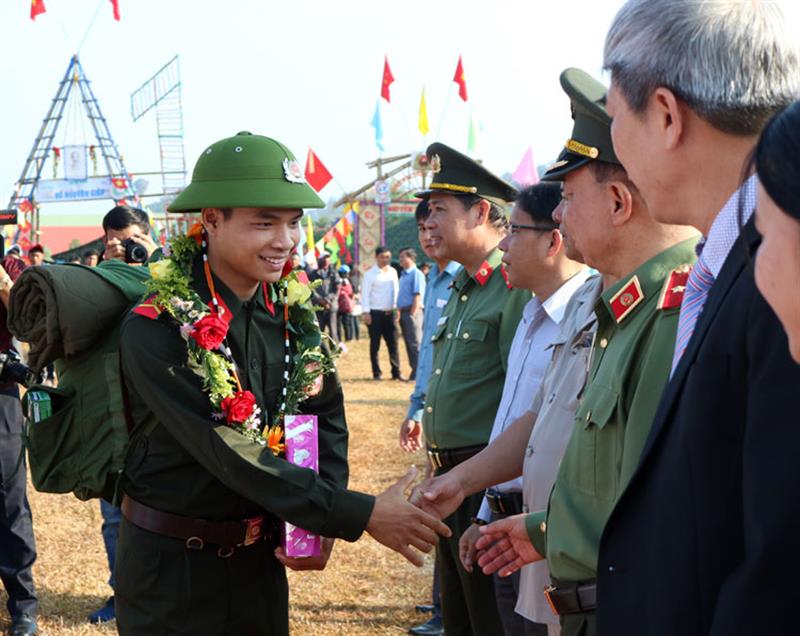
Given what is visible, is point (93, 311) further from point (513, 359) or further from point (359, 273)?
point (359, 273)

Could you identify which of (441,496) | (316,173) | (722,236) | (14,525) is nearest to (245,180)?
(441,496)

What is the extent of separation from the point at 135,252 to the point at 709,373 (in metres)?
4.20

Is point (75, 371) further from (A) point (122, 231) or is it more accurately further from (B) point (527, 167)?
(B) point (527, 167)

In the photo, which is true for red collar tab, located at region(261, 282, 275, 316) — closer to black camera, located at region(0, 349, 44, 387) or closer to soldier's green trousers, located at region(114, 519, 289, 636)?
soldier's green trousers, located at region(114, 519, 289, 636)

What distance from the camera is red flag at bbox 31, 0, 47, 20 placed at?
20797mm

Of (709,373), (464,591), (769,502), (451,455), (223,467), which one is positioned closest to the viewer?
(769,502)

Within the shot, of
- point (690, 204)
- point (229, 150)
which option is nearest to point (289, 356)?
point (229, 150)

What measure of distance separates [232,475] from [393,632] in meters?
3.01

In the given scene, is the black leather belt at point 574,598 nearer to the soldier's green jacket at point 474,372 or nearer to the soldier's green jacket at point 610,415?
the soldier's green jacket at point 610,415

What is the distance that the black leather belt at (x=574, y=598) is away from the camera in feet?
7.28

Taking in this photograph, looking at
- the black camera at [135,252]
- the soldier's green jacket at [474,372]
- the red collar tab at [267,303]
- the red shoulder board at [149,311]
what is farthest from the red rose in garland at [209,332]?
the black camera at [135,252]

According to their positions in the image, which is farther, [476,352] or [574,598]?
[476,352]

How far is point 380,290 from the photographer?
50.8 ft

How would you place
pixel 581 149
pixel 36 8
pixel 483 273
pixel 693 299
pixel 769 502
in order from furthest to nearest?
pixel 36 8
pixel 483 273
pixel 581 149
pixel 693 299
pixel 769 502
